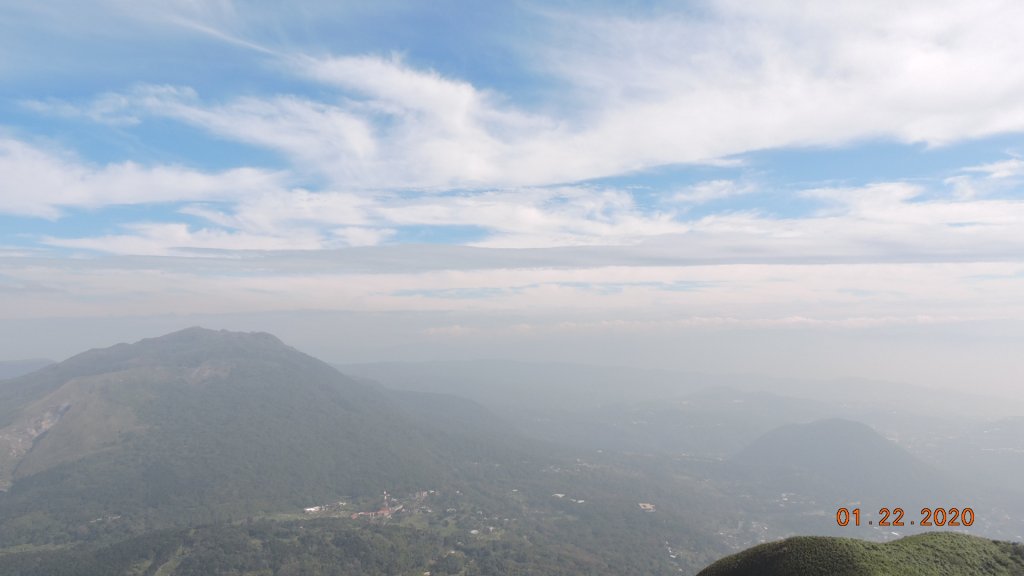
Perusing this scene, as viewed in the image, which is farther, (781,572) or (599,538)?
(599,538)

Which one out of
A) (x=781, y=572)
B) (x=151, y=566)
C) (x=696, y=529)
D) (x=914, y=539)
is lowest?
(x=696, y=529)

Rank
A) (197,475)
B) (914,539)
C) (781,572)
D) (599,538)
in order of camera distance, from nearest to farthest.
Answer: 1. (781,572)
2. (914,539)
3. (599,538)
4. (197,475)

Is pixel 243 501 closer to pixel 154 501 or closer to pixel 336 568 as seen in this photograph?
pixel 154 501

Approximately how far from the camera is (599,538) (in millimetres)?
162125

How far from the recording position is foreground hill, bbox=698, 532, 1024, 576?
35.3 m

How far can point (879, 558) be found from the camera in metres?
38.0

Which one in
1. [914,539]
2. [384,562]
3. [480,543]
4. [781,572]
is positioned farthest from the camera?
[480,543]

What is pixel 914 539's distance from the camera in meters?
46.7

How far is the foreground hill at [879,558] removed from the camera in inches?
1391

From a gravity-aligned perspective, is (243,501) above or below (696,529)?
above

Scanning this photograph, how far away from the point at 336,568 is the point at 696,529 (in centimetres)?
11718

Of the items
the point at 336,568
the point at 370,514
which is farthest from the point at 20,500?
the point at 336,568

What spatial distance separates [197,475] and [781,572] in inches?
8497

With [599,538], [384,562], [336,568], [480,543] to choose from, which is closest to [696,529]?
[599,538]
